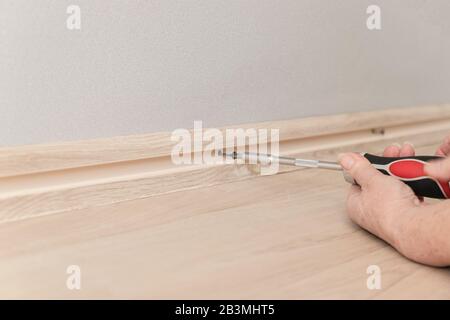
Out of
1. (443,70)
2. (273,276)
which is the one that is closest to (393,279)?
(273,276)

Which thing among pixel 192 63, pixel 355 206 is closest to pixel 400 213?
pixel 355 206

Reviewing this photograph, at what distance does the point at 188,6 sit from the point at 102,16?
0.12m


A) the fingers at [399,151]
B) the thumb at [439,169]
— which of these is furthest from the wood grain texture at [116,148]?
the thumb at [439,169]

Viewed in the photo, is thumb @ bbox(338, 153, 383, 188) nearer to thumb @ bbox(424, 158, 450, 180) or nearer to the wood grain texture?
thumb @ bbox(424, 158, 450, 180)

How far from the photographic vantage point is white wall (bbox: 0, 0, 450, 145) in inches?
23.4

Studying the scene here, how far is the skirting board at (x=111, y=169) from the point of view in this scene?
60 cm

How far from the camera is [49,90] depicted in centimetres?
61

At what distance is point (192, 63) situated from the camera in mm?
720

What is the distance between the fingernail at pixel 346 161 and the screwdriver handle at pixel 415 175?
0.03 metres

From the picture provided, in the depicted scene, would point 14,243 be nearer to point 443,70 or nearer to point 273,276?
point 273,276

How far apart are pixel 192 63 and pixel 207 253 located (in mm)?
300

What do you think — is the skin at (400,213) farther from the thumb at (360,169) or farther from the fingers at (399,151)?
the fingers at (399,151)

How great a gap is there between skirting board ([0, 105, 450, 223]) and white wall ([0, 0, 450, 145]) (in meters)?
0.02

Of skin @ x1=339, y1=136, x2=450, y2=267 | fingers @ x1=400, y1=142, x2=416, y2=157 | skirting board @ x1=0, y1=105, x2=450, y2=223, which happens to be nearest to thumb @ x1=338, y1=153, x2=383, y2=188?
skin @ x1=339, y1=136, x2=450, y2=267
